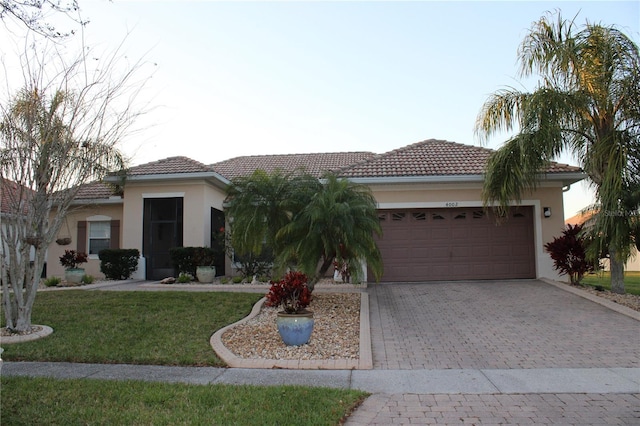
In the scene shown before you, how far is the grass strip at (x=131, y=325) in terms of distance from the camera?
7043mm

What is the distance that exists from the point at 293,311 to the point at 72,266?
10591mm

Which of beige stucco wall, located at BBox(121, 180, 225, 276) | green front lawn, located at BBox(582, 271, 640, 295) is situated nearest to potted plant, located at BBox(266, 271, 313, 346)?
beige stucco wall, located at BBox(121, 180, 225, 276)

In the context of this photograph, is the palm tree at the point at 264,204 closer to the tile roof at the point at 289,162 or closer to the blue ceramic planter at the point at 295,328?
the blue ceramic planter at the point at 295,328

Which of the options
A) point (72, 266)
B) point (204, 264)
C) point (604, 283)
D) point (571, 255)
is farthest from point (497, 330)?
point (72, 266)

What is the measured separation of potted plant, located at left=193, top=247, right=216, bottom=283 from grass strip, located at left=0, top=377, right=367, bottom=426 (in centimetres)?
886

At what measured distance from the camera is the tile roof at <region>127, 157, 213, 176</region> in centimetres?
1591

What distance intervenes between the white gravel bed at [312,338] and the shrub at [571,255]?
6.41m

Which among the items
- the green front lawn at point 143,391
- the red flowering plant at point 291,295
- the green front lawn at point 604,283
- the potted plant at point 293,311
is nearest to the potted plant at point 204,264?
the green front lawn at point 143,391

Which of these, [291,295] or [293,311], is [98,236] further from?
[293,311]

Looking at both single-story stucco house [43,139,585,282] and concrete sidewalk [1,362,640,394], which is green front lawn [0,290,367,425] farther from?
single-story stucco house [43,139,585,282]

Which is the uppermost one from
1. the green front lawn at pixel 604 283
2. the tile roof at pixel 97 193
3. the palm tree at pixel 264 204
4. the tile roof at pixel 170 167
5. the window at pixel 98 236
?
the tile roof at pixel 170 167

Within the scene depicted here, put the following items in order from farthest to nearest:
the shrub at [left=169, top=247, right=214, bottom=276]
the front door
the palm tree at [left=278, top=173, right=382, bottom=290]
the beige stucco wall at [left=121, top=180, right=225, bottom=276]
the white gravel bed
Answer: the front door
the beige stucco wall at [left=121, top=180, right=225, bottom=276]
the shrub at [left=169, top=247, right=214, bottom=276]
the palm tree at [left=278, top=173, right=382, bottom=290]
the white gravel bed

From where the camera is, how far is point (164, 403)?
197 inches

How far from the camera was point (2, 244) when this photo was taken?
814 centimetres
